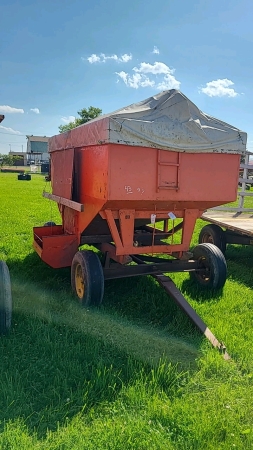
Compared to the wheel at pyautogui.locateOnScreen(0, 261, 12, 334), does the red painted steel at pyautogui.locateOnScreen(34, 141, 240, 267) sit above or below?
above

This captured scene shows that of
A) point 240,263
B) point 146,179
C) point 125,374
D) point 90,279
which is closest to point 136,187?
point 146,179

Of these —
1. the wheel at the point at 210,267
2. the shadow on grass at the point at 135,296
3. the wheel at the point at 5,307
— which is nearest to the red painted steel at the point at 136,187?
the wheel at the point at 210,267

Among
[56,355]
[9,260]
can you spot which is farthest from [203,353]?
[9,260]

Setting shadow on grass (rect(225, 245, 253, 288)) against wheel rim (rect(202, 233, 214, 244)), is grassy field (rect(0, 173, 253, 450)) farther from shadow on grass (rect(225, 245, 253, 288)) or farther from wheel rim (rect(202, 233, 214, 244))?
wheel rim (rect(202, 233, 214, 244))

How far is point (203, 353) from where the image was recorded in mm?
3580

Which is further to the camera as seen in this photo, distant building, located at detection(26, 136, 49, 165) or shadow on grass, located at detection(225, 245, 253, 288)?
distant building, located at detection(26, 136, 49, 165)

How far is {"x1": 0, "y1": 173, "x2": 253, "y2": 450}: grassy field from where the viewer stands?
Result: 254 cm

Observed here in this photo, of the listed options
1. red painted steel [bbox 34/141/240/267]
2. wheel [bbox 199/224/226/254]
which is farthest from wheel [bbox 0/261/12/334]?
wheel [bbox 199/224/226/254]

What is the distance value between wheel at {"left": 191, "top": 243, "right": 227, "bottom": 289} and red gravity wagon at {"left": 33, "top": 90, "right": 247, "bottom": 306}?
1 centimetres

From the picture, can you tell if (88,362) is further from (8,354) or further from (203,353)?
(203,353)

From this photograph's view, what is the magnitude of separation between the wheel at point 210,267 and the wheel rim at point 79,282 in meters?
1.73

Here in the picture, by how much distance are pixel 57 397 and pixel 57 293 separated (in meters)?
2.30

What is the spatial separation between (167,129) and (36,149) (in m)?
92.4

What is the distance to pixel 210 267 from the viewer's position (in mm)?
5199
